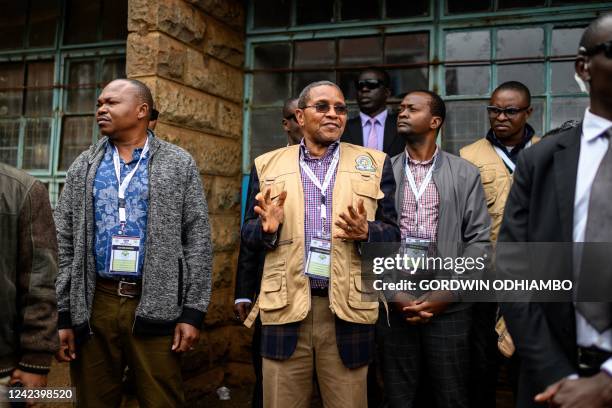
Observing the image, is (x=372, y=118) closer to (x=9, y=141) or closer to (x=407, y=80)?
(x=407, y=80)

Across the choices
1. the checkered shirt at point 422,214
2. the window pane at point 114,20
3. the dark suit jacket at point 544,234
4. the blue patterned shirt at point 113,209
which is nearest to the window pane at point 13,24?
the window pane at point 114,20

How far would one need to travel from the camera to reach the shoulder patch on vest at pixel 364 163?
3.29 metres

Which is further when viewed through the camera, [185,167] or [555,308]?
[185,167]

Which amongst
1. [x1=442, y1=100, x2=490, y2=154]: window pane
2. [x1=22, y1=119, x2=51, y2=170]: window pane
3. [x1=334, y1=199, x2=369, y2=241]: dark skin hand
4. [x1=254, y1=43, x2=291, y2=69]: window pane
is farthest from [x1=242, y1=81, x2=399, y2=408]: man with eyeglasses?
[x1=22, y1=119, x2=51, y2=170]: window pane

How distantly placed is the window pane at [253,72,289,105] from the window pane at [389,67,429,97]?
3.30ft

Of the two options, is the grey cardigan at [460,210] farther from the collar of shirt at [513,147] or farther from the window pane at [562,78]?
the window pane at [562,78]

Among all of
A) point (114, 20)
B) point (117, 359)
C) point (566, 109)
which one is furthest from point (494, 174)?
point (114, 20)

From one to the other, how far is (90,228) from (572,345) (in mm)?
2482

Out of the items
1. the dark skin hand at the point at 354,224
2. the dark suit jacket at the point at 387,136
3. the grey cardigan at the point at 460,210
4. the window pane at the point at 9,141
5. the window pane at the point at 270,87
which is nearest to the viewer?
the dark skin hand at the point at 354,224

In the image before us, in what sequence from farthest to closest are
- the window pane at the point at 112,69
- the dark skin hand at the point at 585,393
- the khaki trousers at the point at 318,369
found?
the window pane at the point at 112,69 → the khaki trousers at the point at 318,369 → the dark skin hand at the point at 585,393

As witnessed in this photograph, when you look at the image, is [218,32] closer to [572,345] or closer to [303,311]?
[303,311]

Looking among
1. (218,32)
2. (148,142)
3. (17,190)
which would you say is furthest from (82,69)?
(17,190)

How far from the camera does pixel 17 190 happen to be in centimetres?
234

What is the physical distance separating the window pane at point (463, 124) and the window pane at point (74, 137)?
3.42 m
